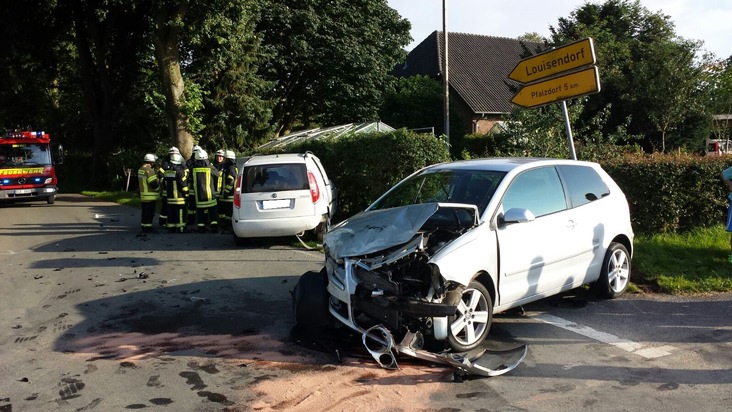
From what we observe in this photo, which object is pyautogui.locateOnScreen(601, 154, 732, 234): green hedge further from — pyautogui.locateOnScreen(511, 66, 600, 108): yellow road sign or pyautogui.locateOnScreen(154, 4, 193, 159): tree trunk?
pyautogui.locateOnScreen(154, 4, 193, 159): tree trunk

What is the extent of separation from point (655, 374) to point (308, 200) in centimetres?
697

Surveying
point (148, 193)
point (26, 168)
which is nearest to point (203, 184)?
point (148, 193)

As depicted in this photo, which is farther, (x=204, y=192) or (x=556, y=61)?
(x=204, y=192)

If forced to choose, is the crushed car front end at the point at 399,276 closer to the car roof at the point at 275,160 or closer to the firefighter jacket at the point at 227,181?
the car roof at the point at 275,160

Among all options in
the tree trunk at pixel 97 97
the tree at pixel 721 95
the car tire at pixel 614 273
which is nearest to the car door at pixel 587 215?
the car tire at pixel 614 273

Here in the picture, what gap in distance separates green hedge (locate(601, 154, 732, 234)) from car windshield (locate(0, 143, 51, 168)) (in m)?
19.8

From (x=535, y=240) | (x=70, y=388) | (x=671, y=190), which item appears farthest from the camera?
(x=671, y=190)

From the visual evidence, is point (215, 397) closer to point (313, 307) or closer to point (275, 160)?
point (313, 307)

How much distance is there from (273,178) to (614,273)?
594 centimetres

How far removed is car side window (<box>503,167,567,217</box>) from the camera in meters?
6.20

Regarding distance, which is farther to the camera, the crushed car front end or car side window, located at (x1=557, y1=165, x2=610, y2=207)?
car side window, located at (x1=557, y1=165, x2=610, y2=207)

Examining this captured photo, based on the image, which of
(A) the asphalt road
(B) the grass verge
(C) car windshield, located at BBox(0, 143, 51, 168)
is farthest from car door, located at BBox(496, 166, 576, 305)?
(C) car windshield, located at BBox(0, 143, 51, 168)

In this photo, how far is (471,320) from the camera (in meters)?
5.39

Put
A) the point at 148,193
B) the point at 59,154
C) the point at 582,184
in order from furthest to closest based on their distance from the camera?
the point at 59,154 → the point at 148,193 → the point at 582,184
